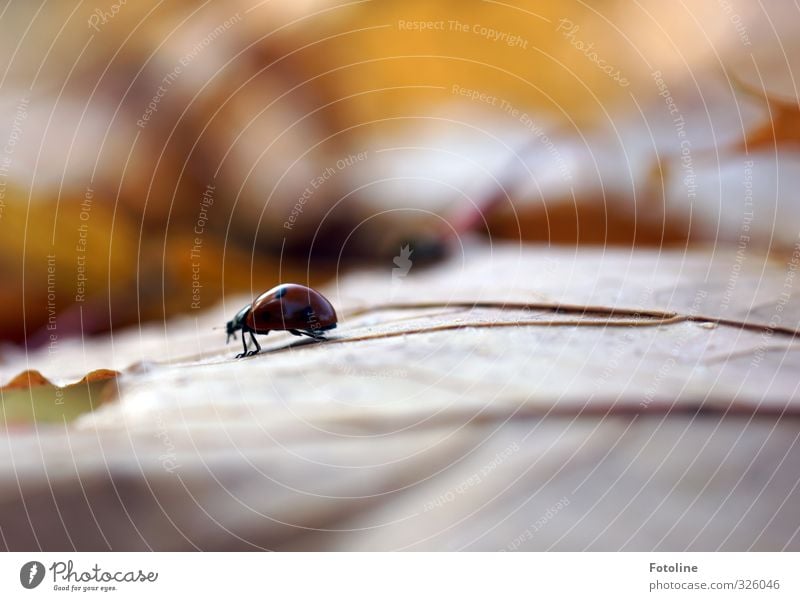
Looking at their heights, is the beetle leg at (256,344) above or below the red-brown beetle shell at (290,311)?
below

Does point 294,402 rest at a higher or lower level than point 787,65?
lower

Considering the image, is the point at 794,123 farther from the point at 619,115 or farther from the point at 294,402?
the point at 294,402

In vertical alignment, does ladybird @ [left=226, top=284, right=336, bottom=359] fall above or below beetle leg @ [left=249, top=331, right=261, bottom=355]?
above

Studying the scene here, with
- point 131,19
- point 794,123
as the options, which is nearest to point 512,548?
point 794,123

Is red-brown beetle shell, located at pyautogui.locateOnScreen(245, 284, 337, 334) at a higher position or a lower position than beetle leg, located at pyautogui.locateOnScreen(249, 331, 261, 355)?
higher

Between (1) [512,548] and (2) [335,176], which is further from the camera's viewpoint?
(2) [335,176]
